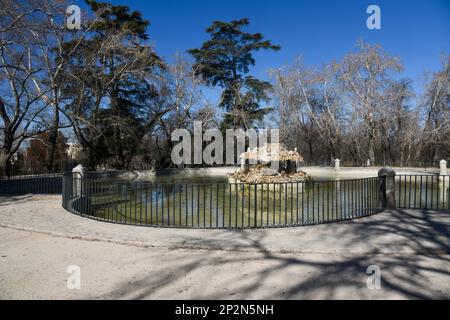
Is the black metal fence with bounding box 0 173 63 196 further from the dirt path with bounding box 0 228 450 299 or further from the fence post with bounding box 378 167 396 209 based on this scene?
the fence post with bounding box 378 167 396 209

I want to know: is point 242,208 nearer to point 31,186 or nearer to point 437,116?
point 31,186

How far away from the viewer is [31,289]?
3957 millimetres

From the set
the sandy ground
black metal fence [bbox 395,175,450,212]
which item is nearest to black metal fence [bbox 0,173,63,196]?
the sandy ground

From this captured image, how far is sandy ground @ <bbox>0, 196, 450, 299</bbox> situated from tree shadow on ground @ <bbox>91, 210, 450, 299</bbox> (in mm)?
12

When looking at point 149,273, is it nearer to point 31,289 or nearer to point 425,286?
point 31,289

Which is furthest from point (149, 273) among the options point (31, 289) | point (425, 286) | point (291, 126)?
point (291, 126)

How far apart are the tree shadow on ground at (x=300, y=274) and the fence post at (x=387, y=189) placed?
2.77 m

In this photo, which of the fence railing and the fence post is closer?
the fence railing

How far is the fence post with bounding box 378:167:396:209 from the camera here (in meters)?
8.84

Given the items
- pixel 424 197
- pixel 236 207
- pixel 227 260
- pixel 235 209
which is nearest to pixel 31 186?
pixel 235 209

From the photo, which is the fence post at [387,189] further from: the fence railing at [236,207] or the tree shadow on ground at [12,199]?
the tree shadow on ground at [12,199]

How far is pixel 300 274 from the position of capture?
441cm

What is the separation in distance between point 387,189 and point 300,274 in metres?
5.78
